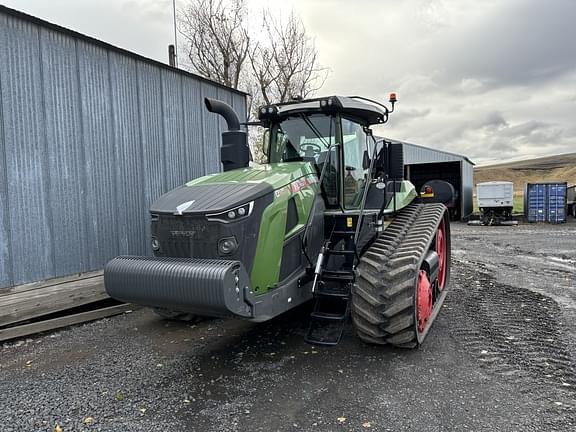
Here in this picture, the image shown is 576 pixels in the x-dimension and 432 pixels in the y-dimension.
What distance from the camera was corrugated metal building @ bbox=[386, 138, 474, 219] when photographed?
23969 millimetres

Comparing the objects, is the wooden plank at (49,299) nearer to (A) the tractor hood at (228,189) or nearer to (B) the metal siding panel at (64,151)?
(B) the metal siding panel at (64,151)

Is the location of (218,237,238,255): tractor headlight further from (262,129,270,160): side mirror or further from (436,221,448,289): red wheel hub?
(436,221,448,289): red wheel hub

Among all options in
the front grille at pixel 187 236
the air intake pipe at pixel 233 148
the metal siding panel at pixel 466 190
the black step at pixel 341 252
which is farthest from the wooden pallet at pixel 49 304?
the metal siding panel at pixel 466 190

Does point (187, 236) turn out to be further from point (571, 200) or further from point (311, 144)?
point (571, 200)

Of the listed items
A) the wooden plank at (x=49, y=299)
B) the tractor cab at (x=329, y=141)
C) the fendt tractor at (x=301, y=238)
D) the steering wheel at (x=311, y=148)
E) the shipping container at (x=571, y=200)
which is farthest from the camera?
the shipping container at (x=571, y=200)

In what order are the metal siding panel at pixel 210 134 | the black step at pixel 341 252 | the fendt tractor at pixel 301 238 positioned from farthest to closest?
1. the metal siding panel at pixel 210 134
2. the black step at pixel 341 252
3. the fendt tractor at pixel 301 238

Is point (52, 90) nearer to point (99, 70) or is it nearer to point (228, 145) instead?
point (99, 70)

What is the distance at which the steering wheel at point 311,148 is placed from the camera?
16.1 feet

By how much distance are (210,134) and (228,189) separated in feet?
14.9

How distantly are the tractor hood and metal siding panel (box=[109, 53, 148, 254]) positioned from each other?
2.55 meters

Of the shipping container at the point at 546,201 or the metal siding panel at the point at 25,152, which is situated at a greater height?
the metal siding panel at the point at 25,152

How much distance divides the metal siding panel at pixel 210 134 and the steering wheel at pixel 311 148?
358 centimetres

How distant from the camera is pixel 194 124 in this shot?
26.0 feet

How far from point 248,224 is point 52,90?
144 inches
